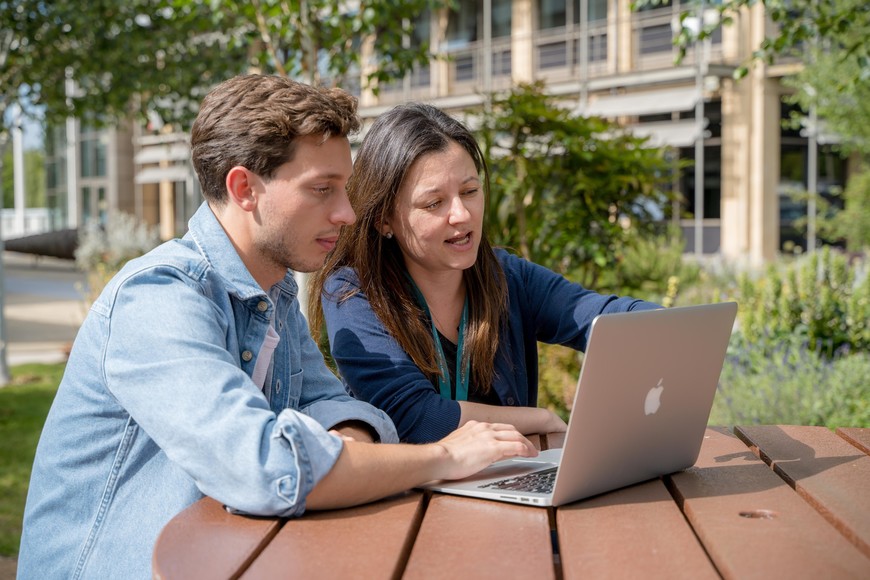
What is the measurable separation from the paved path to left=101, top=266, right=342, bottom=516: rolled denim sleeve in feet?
27.1

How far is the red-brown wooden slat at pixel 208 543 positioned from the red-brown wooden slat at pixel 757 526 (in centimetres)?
63

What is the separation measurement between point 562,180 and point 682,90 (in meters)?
13.9

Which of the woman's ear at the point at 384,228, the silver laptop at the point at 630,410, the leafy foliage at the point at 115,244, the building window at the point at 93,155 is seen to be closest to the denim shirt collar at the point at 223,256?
the silver laptop at the point at 630,410

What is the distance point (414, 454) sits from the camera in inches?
62.0

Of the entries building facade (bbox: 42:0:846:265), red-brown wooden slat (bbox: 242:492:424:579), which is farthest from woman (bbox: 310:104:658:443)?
building facade (bbox: 42:0:846:265)

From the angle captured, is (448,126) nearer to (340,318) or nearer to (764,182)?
(340,318)

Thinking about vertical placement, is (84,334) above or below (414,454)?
above

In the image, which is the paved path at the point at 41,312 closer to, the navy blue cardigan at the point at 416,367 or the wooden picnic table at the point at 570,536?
the navy blue cardigan at the point at 416,367

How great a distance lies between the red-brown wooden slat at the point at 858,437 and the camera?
197cm

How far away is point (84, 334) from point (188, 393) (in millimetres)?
302

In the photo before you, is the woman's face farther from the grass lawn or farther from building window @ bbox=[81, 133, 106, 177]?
building window @ bbox=[81, 133, 106, 177]

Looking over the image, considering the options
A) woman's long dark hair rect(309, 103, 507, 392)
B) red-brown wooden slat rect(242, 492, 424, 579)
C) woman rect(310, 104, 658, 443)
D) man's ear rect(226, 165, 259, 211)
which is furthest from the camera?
woman's long dark hair rect(309, 103, 507, 392)

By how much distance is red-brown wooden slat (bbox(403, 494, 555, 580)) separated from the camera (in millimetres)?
1255

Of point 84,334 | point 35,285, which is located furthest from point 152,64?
point 35,285
